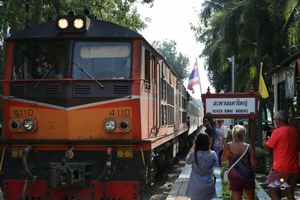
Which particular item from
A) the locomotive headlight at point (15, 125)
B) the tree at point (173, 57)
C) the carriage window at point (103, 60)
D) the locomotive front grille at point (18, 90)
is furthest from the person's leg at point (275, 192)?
the tree at point (173, 57)

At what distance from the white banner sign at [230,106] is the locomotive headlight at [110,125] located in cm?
267

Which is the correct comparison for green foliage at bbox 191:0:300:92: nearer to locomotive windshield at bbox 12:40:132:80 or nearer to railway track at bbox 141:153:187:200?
railway track at bbox 141:153:187:200

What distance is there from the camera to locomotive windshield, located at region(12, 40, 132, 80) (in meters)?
9.10

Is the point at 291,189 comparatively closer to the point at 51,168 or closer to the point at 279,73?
the point at 51,168

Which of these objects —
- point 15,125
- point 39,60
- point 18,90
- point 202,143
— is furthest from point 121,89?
point 202,143

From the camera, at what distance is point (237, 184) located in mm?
7773

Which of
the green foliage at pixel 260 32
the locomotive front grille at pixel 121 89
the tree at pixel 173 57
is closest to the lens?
the locomotive front grille at pixel 121 89

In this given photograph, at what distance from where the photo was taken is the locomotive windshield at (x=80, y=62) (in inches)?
358

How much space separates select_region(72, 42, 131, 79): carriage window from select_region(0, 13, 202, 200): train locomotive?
2cm

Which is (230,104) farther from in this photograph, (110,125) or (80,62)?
(80,62)

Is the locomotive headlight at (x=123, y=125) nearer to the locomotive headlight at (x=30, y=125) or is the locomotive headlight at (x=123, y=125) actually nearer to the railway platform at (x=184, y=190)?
the locomotive headlight at (x=30, y=125)

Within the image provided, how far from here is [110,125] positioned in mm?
8914

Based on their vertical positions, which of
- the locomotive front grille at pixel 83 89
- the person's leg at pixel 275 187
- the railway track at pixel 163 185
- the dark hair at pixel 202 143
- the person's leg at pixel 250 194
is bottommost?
the railway track at pixel 163 185

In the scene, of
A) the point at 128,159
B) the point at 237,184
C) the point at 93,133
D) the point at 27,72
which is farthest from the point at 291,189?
the point at 27,72
